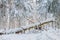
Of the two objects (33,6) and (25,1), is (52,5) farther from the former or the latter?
(25,1)

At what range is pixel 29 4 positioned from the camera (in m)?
2.89

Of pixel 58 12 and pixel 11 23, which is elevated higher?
pixel 58 12

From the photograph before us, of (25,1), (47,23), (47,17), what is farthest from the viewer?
(25,1)

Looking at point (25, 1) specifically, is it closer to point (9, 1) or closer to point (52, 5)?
point (9, 1)

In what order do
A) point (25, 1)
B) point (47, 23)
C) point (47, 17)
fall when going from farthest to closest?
point (25, 1), point (47, 17), point (47, 23)

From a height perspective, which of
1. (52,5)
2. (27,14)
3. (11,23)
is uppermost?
(52,5)

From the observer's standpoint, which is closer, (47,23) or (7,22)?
(47,23)

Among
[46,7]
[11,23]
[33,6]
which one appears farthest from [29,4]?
[11,23]

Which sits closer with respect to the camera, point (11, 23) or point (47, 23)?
point (47, 23)

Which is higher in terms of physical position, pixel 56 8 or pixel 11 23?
pixel 56 8

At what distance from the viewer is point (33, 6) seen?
2.87 meters

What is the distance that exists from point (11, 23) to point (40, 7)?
70 centimetres

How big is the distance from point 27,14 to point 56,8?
0.62 metres

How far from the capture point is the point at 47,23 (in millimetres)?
2469
